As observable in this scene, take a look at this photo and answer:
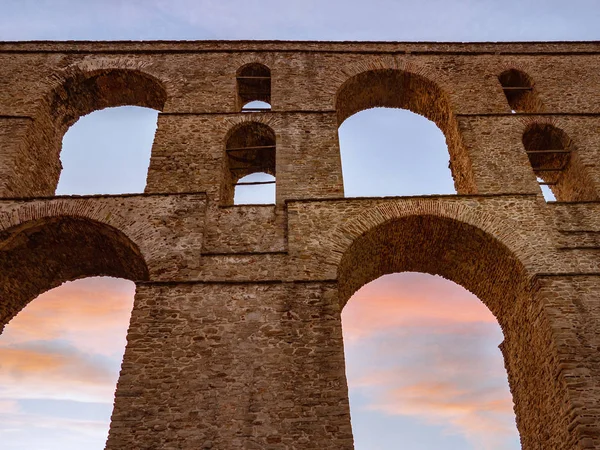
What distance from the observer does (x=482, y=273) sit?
9.80 m

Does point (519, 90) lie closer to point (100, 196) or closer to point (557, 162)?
point (557, 162)

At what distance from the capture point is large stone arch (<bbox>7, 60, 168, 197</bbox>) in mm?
11367

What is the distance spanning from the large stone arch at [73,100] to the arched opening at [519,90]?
342 inches

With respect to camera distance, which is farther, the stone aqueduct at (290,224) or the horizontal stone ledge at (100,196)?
the horizontal stone ledge at (100,196)

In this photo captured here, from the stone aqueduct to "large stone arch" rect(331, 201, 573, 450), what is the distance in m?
0.05

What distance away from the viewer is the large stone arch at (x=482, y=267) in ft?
27.6

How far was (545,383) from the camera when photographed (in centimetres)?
821

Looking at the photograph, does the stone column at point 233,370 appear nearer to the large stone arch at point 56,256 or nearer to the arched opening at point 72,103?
the large stone arch at point 56,256

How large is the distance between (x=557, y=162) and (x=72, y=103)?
1158 centimetres

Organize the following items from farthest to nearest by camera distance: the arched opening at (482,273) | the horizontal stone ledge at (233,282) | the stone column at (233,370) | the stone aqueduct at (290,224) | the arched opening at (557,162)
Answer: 1. the arched opening at (557,162)
2. the arched opening at (482,273)
3. the horizontal stone ledge at (233,282)
4. the stone aqueduct at (290,224)
5. the stone column at (233,370)

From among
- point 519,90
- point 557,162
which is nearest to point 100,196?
point 557,162

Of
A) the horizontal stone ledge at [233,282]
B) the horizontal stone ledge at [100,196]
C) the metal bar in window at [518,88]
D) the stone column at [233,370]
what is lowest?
the stone column at [233,370]

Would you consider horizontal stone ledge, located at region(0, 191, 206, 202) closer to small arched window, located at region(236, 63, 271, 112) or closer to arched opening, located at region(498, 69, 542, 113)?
small arched window, located at region(236, 63, 271, 112)

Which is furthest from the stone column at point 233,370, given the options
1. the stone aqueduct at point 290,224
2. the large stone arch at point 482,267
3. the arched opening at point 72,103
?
the arched opening at point 72,103
